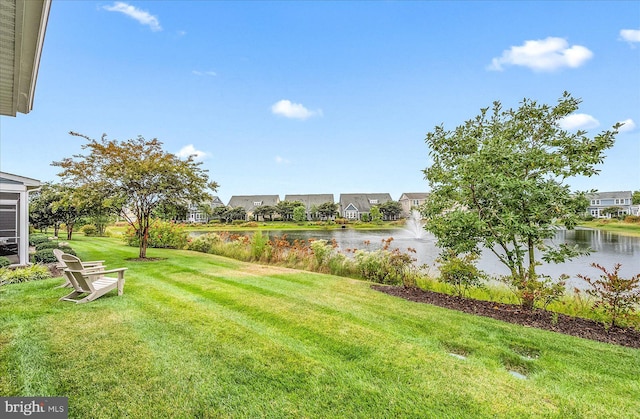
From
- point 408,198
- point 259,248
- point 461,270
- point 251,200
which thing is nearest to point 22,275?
point 259,248

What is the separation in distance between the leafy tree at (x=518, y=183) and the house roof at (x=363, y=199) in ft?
202

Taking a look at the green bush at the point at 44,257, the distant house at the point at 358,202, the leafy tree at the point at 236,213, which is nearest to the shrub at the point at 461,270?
the green bush at the point at 44,257

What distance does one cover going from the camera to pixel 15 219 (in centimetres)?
962

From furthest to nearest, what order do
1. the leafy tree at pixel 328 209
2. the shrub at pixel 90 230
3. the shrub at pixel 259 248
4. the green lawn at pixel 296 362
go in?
the leafy tree at pixel 328 209, the shrub at pixel 90 230, the shrub at pixel 259 248, the green lawn at pixel 296 362

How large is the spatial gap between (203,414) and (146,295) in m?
4.27

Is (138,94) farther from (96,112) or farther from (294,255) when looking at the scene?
(294,255)

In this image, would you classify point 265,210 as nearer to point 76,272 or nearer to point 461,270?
point 76,272

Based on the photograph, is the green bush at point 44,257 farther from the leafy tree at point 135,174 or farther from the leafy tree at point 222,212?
the leafy tree at point 222,212

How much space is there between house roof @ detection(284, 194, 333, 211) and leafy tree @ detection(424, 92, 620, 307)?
2420 inches

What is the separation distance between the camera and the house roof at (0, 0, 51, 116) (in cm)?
228

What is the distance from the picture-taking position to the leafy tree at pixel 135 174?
400 inches

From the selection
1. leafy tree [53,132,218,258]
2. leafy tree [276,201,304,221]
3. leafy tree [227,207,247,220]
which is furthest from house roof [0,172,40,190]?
leafy tree [276,201,304,221]

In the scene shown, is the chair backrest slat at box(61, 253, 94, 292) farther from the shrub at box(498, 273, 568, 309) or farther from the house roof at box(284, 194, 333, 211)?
the house roof at box(284, 194, 333, 211)

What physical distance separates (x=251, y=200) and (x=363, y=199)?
87.9 ft
